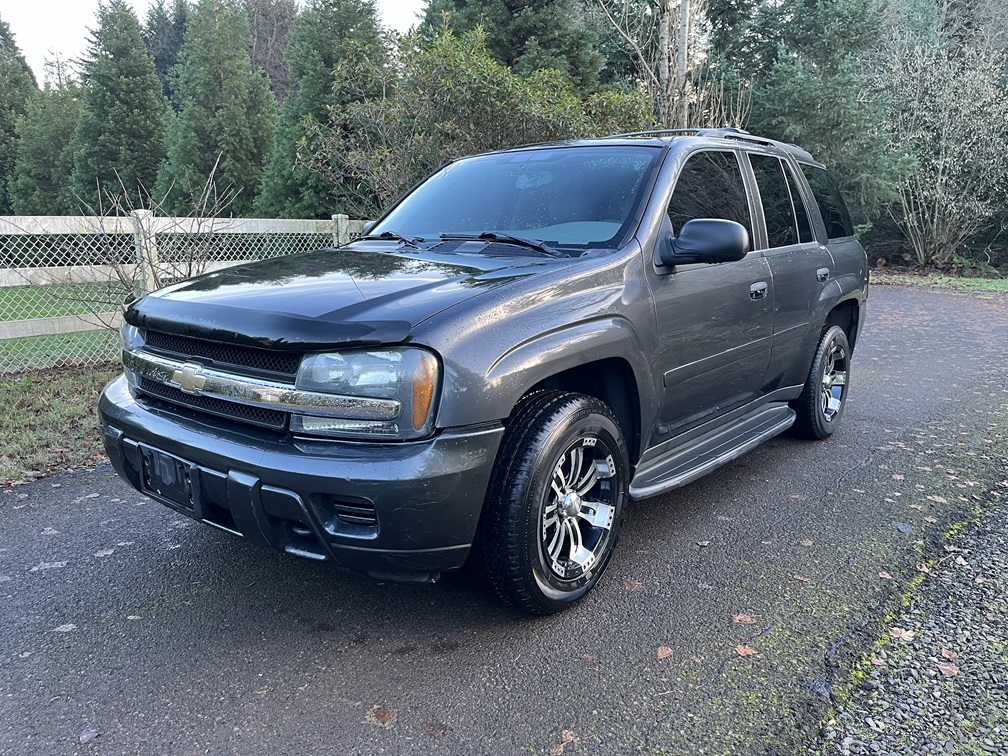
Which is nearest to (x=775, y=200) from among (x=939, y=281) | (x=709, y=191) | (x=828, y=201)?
(x=709, y=191)

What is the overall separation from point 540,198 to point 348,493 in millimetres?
1891

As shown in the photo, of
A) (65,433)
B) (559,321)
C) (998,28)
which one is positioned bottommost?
(65,433)

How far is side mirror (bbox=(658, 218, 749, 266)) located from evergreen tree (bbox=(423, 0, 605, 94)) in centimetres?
1259

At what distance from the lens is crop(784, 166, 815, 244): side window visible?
15.2ft

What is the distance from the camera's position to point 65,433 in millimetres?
5156

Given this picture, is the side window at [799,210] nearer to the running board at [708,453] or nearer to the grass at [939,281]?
the running board at [708,453]

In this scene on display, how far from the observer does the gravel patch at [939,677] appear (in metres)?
2.19

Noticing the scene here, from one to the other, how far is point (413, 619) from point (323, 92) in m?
12.9

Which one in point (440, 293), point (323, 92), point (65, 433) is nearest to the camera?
point (440, 293)

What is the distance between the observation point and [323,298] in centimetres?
259

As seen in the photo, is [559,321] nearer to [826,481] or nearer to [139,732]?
[139,732]

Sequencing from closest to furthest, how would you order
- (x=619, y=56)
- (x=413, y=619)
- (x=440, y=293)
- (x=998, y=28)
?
1. (x=440, y=293)
2. (x=413, y=619)
3. (x=619, y=56)
4. (x=998, y=28)

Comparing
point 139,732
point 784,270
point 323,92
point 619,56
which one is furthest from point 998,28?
point 139,732

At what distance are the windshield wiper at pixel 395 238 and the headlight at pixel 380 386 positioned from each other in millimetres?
1257
